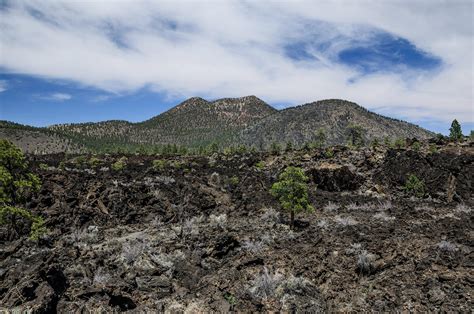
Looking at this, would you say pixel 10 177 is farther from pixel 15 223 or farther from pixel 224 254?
pixel 224 254

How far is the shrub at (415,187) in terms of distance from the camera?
26.1m

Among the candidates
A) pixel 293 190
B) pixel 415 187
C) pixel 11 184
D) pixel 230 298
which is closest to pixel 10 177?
pixel 11 184

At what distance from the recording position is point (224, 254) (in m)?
12.6

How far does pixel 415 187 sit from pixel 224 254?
64.2 feet

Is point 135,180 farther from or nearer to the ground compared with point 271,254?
farther from the ground

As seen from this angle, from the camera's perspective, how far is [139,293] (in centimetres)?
1015

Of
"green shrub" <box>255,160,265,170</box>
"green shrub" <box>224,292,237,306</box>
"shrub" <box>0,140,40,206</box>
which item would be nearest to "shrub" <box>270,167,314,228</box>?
"green shrub" <box>224,292,237,306</box>

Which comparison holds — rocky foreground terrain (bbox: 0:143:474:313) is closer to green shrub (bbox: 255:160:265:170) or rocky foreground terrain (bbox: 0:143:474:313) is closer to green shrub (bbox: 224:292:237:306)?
green shrub (bbox: 224:292:237:306)

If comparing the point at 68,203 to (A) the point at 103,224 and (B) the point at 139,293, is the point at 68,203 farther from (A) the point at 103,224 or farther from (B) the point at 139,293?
(B) the point at 139,293

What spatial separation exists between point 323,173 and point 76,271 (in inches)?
928

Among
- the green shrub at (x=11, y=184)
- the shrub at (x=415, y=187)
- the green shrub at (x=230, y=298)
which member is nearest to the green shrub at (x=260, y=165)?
the shrub at (x=415, y=187)

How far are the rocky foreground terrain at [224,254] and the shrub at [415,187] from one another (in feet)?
11.4

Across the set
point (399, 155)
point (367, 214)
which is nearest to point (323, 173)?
point (399, 155)

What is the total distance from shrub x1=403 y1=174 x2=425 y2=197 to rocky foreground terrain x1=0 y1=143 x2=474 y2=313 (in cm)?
348
